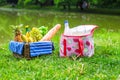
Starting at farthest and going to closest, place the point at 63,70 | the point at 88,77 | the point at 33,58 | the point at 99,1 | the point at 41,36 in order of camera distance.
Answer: the point at 99,1 < the point at 41,36 < the point at 33,58 < the point at 63,70 < the point at 88,77

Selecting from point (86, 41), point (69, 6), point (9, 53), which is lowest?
point (69, 6)

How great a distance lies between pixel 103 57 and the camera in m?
5.66

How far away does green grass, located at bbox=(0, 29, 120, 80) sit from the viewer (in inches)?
177

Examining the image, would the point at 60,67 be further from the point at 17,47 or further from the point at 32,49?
the point at 17,47

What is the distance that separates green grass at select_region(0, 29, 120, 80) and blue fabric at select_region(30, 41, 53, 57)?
79 millimetres

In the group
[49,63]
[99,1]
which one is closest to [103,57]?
[49,63]

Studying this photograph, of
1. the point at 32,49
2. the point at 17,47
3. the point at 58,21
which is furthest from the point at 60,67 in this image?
the point at 58,21

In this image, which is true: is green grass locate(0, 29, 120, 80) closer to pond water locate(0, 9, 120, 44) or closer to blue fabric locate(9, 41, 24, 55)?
blue fabric locate(9, 41, 24, 55)

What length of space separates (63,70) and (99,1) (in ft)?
88.7

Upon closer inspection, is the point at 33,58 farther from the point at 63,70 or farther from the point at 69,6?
the point at 69,6

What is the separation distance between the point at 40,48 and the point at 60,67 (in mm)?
719

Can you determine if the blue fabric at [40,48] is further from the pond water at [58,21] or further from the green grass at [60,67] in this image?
the pond water at [58,21]

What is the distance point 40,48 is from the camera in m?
5.62

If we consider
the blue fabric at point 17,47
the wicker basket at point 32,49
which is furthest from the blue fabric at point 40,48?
the blue fabric at point 17,47
